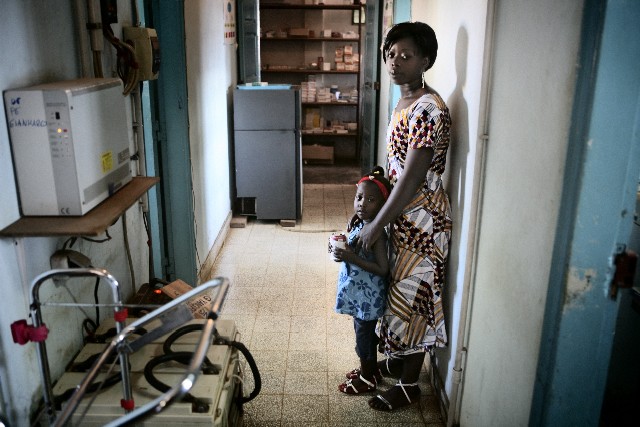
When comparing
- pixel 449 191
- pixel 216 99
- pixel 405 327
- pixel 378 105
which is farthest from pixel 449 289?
pixel 378 105

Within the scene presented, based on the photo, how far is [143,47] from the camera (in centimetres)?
241

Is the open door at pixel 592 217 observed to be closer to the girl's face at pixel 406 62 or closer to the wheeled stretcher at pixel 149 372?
the wheeled stretcher at pixel 149 372

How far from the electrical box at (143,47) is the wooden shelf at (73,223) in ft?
2.68

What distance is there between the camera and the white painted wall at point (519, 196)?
4.70 feet

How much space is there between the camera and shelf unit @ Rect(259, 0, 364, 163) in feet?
24.0

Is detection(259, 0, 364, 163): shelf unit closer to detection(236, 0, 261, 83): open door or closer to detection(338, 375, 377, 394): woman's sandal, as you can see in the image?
detection(236, 0, 261, 83): open door

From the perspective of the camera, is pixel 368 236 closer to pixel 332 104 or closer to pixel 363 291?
pixel 363 291

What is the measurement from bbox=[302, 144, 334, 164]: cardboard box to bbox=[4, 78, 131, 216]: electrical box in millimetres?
5900

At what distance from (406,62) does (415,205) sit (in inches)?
24.4

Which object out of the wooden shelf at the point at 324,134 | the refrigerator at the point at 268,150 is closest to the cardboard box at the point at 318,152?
Result: the wooden shelf at the point at 324,134

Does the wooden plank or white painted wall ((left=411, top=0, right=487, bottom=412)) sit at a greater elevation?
white painted wall ((left=411, top=0, right=487, bottom=412))

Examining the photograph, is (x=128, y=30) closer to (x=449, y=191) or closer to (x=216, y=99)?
(x=449, y=191)

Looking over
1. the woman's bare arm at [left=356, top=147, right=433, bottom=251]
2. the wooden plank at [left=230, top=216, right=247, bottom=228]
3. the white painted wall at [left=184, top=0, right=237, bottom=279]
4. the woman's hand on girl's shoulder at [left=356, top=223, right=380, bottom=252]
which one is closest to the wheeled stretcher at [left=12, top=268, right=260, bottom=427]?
the woman's hand on girl's shoulder at [left=356, top=223, right=380, bottom=252]

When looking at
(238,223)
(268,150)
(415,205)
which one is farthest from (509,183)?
(238,223)
